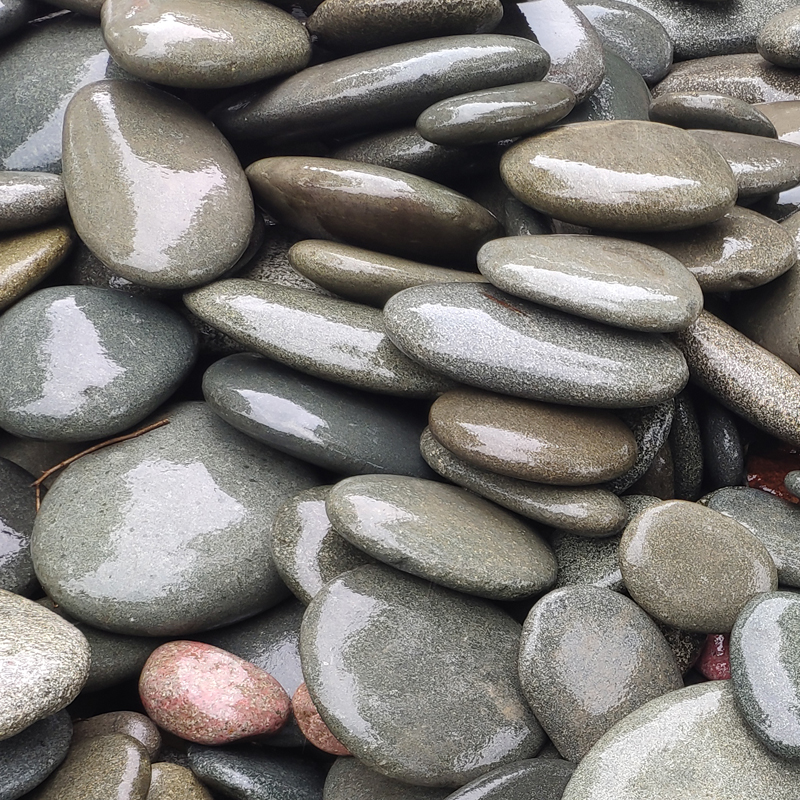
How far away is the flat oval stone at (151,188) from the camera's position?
3252mm

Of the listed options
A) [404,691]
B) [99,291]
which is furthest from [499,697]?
[99,291]

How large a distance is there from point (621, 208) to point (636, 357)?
0.61 meters

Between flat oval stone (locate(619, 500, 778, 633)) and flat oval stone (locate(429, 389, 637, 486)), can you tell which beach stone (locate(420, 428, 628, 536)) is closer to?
flat oval stone (locate(429, 389, 637, 486))

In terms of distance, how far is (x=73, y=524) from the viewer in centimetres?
308

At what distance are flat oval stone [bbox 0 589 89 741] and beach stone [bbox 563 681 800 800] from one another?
1.37m

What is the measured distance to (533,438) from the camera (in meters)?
2.85

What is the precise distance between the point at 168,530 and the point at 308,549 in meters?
0.50

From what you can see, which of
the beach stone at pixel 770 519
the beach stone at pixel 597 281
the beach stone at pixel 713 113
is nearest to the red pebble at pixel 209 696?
the beach stone at pixel 597 281

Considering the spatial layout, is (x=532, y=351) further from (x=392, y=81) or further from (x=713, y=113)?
(x=713, y=113)

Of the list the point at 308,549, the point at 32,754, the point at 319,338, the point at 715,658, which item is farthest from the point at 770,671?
the point at 32,754

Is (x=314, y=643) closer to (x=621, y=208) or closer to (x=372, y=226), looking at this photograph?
(x=372, y=226)

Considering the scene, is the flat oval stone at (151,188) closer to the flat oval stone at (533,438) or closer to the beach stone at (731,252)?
the flat oval stone at (533,438)

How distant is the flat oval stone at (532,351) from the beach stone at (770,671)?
78 centimetres

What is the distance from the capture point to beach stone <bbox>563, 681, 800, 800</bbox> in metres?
2.25
